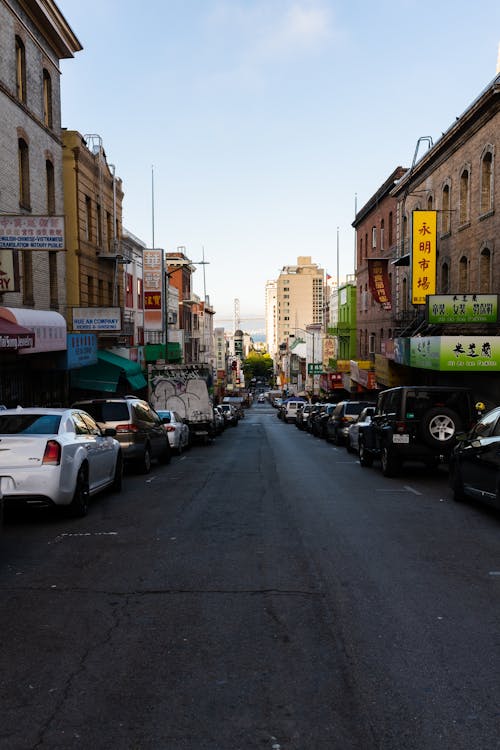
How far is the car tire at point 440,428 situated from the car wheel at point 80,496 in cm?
692

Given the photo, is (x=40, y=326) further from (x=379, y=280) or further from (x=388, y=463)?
(x=379, y=280)

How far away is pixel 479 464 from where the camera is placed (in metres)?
10.7

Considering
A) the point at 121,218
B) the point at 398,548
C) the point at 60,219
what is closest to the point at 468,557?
the point at 398,548

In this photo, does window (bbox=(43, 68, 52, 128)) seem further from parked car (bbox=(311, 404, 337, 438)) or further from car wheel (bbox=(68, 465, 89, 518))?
car wheel (bbox=(68, 465, 89, 518))

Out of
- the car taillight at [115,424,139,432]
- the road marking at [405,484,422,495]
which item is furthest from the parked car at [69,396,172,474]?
the road marking at [405,484,422,495]

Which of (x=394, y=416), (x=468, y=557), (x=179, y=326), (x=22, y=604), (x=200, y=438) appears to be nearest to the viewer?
(x=22, y=604)

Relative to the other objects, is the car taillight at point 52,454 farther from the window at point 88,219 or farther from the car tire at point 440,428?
the window at point 88,219

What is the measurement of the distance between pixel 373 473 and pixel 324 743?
13.3 meters

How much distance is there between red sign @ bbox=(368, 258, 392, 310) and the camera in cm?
3991

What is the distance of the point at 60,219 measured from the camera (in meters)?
17.0

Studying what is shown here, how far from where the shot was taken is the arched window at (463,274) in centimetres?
2689

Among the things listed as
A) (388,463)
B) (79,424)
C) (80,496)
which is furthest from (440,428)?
(80,496)

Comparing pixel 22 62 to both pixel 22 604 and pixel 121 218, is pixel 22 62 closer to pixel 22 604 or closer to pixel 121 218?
pixel 121 218

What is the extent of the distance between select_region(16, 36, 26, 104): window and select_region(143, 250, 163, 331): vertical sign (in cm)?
1848
